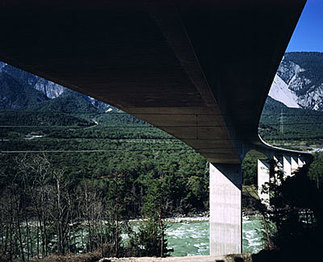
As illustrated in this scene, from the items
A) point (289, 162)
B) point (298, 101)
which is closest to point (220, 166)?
point (289, 162)

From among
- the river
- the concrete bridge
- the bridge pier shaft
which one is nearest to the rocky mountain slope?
the river

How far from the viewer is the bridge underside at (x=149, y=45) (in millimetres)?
3361

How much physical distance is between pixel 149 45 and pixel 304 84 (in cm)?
19511

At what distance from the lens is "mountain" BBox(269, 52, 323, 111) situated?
157375 mm

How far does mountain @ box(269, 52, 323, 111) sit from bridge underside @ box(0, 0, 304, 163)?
14425 centimetres

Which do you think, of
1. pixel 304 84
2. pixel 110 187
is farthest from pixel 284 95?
pixel 110 187

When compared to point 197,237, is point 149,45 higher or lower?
higher

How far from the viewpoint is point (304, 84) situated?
587 feet

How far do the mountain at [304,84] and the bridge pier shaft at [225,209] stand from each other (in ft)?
419

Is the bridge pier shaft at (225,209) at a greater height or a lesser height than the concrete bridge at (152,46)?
lesser

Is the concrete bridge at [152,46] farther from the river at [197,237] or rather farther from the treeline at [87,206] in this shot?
the river at [197,237]

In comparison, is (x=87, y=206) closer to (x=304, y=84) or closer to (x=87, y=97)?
(x=87, y=97)

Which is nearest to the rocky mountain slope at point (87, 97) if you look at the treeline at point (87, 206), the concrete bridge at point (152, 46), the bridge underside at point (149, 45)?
the treeline at point (87, 206)

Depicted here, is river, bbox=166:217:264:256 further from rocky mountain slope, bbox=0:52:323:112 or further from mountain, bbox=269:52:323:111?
mountain, bbox=269:52:323:111
